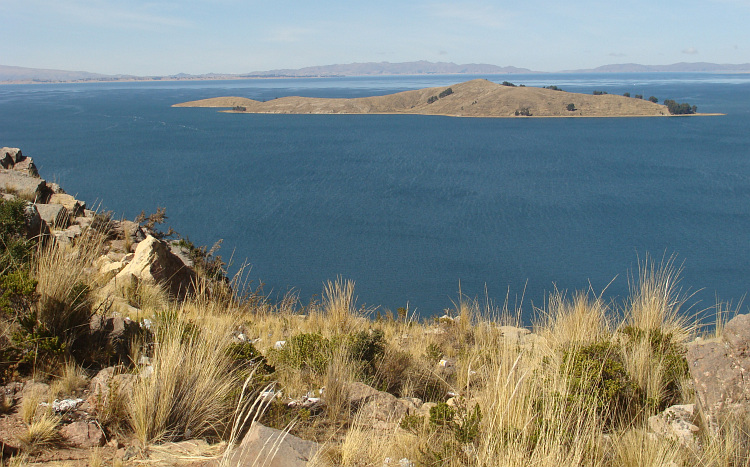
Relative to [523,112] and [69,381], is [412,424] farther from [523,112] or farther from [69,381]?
[523,112]

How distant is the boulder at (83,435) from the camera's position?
10.7 ft

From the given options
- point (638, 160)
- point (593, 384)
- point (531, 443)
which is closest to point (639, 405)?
point (593, 384)

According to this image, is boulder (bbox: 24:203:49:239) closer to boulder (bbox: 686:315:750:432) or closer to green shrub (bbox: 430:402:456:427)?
green shrub (bbox: 430:402:456:427)

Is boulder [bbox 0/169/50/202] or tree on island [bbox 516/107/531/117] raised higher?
tree on island [bbox 516/107/531/117]

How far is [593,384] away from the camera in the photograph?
13.7ft

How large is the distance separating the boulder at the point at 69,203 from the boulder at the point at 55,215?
1.67 ft

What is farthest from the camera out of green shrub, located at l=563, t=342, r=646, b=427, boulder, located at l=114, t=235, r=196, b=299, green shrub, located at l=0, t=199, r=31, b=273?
boulder, located at l=114, t=235, r=196, b=299

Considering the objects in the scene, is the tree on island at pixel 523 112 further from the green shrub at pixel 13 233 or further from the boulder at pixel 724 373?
the boulder at pixel 724 373

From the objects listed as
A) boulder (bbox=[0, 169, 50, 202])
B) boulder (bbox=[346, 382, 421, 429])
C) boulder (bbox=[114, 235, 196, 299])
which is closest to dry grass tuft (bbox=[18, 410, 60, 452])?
boulder (bbox=[346, 382, 421, 429])

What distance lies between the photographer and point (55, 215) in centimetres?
919

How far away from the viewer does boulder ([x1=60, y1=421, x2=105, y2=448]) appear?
3.26 m

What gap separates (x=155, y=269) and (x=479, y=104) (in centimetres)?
9942

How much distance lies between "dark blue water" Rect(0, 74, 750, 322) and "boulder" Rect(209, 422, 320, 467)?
57.4 ft

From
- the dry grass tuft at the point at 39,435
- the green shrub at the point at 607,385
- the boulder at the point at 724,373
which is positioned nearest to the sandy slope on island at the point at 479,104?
the green shrub at the point at 607,385
